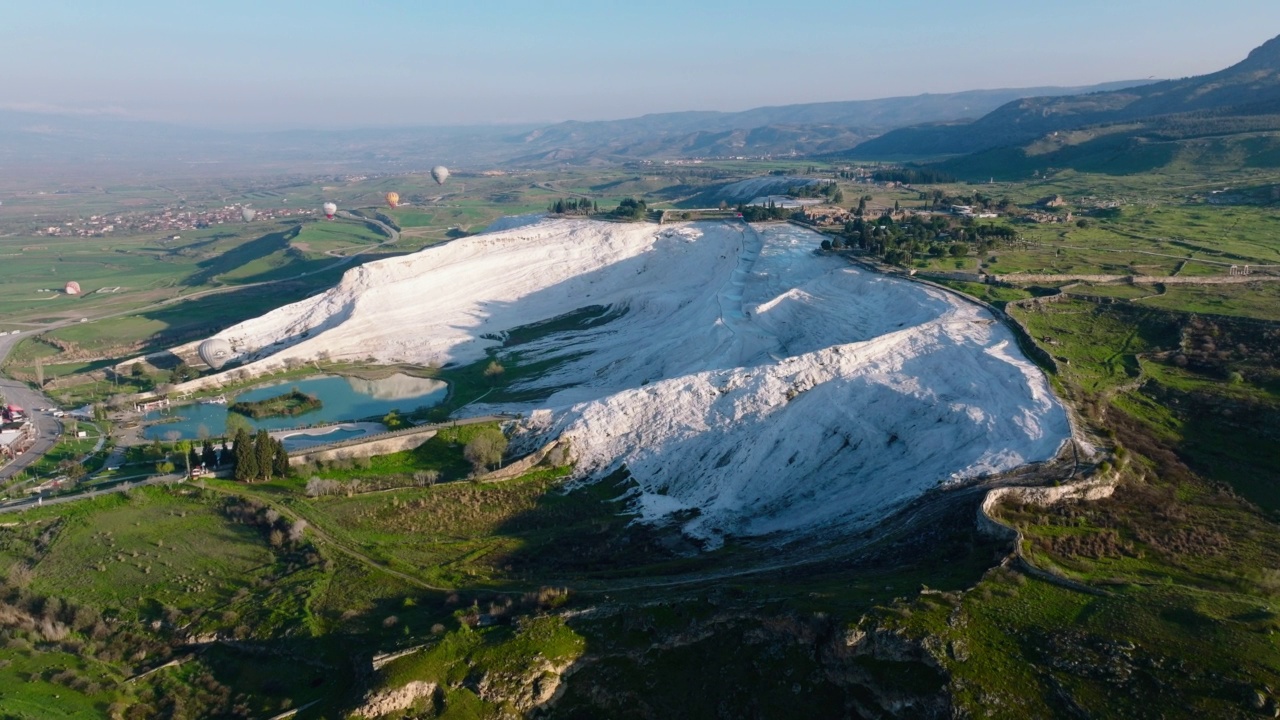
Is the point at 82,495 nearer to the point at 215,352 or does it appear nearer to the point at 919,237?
the point at 215,352

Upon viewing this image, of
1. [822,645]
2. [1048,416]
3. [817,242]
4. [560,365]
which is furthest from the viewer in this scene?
[817,242]

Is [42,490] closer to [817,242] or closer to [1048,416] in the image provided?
[1048,416]

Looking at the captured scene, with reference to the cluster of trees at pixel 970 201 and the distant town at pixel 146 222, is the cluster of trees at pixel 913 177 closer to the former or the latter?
the cluster of trees at pixel 970 201

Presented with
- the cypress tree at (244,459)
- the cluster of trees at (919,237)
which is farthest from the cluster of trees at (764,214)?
the cypress tree at (244,459)

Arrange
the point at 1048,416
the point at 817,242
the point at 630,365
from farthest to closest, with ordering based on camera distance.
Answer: the point at 817,242 < the point at 630,365 < the point at 1048,416

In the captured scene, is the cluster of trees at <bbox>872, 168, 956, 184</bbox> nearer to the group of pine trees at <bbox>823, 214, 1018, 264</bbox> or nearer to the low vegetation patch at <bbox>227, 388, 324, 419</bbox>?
the group of pine trees at <bbox>823, 214, 1018, 264</bbox>

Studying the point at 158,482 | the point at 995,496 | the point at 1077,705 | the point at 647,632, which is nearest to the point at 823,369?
the point at 995,496

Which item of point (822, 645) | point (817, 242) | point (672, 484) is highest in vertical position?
point (817, 242)
